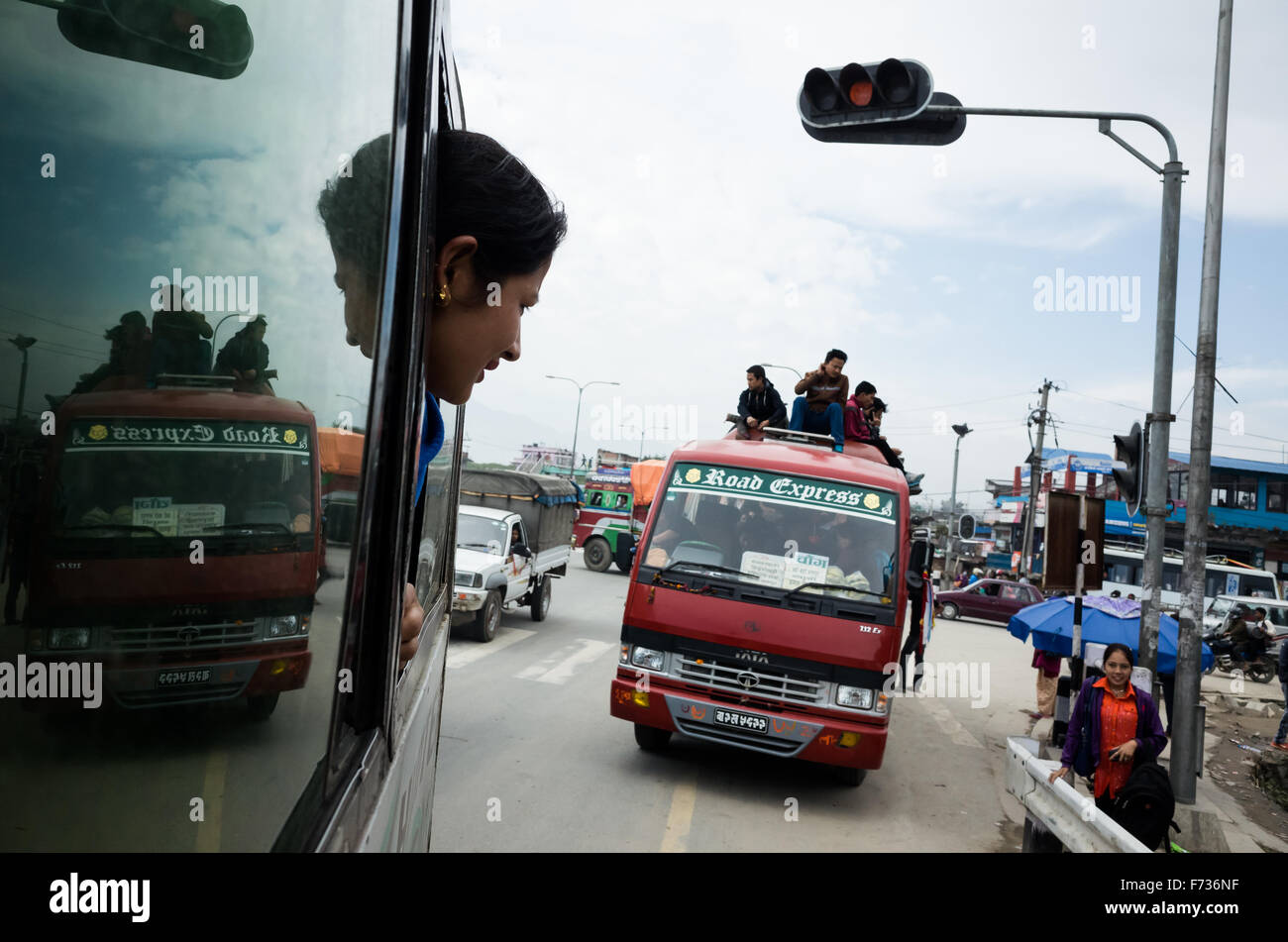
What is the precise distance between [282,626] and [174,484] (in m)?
0.20

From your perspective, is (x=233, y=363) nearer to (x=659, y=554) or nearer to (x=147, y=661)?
(x=147, y=661)

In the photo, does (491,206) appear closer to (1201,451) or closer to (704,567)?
(704,567)

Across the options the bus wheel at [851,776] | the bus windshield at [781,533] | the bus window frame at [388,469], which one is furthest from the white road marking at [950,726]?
the bus window frame at [388,469]

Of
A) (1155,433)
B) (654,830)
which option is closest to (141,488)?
(654,830)

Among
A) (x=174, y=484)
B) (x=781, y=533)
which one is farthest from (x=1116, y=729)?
(x=174, y=484)

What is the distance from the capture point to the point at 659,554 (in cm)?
735

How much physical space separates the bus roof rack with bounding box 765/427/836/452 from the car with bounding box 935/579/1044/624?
23.3 metres

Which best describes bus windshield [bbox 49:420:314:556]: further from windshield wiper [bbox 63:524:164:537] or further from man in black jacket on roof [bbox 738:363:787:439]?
man in black jacket on roof [bbox 738:363:787:439]

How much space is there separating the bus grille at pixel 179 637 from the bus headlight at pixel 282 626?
0.11 feet

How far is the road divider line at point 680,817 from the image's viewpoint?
18.9ft

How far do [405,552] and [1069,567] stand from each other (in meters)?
7.68

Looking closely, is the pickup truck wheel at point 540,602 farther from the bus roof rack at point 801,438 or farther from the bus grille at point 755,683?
the bus grille at point 755,683

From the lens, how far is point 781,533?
7.29 meters

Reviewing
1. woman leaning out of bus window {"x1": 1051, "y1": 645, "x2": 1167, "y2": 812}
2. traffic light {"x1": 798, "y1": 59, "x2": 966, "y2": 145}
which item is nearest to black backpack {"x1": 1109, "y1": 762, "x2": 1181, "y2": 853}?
woman leaning out of bus window {"x1": 1051, "y1": 645, "x2": 1167, "y2": 812}
